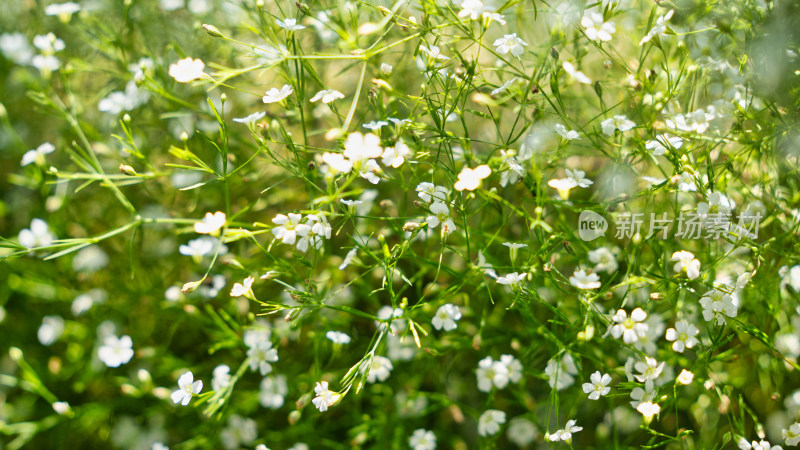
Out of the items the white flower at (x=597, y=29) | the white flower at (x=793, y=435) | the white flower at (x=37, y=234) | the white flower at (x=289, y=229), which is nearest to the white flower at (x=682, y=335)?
the white flower at (x=793, y=435)

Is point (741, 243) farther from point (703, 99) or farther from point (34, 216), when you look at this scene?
point (34, 216)

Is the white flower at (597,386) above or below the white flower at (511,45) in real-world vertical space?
below

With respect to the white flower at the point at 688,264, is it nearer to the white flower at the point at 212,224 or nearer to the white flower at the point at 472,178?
the white flower at the point at 472,178

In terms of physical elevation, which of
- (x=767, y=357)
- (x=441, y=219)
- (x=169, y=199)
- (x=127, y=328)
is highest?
(x=441, y=219)

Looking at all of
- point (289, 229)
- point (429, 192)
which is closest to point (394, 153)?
point (429, 192)

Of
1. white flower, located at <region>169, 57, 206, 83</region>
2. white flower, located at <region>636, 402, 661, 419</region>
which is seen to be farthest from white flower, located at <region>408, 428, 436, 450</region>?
white flower, located at <region>169, 57, 206, 83</region>

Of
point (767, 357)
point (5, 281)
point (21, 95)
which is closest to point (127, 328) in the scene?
point (5, 281)
